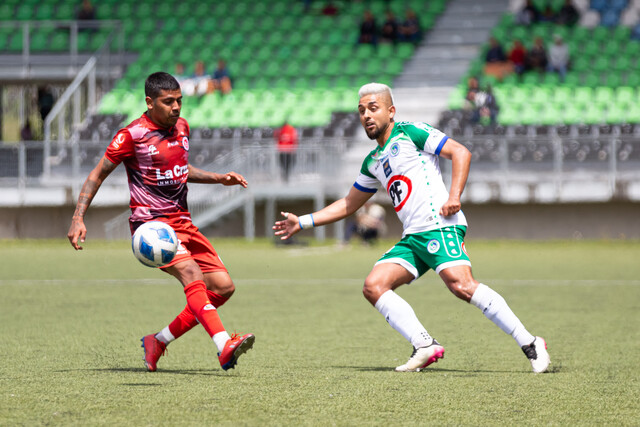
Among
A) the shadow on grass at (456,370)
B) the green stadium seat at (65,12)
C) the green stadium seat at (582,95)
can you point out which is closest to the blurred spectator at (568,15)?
the green stadium seat at (582,95)

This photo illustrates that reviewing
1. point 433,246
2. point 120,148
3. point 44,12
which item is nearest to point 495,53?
point 44,12

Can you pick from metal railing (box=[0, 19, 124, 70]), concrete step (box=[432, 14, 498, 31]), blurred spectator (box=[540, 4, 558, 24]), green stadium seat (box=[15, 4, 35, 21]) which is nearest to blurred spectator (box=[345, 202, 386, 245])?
blurred spectator (box=[540, 4, 558, 24])

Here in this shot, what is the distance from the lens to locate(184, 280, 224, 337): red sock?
6.17 metres

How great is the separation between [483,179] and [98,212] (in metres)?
8.30

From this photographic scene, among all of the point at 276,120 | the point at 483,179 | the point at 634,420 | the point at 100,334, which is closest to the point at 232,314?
the point at 100,334

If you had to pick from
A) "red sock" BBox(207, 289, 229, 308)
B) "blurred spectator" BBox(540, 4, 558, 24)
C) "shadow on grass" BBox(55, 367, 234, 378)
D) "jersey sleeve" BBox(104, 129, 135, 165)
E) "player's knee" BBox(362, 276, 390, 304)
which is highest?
"blurred spectator" BBox(540, 4, 558, 24)

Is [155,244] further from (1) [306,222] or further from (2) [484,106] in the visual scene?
(2) [484,106]

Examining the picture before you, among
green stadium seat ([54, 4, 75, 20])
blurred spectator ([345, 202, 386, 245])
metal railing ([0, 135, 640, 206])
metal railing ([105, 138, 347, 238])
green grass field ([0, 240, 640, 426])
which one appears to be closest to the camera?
green grass field ([0, 240, 640, 426])

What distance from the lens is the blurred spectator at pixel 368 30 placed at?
28.1 m

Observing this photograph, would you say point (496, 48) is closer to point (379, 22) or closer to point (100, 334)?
point (379, 22)

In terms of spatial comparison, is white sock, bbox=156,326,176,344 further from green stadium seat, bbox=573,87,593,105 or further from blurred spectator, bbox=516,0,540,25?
blurred spectator, bbox=516,0,540,25

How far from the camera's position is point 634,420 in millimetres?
4758

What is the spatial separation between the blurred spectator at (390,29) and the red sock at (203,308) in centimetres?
2253

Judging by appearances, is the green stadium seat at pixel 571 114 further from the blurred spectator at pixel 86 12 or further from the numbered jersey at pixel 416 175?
the numbered jersey at pixel 416 175
